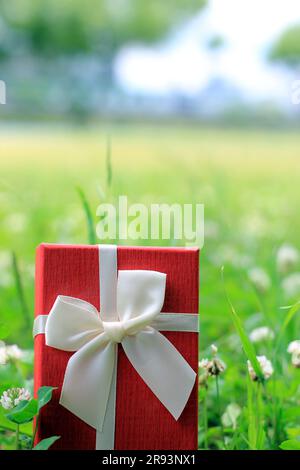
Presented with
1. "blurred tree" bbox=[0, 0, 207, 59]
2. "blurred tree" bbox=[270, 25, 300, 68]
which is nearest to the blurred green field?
"blurred tree" bbox=[0, 0, 207, 59]

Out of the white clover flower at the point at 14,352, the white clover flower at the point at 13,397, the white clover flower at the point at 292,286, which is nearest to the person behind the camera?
the white clover flower at the point at 13,397

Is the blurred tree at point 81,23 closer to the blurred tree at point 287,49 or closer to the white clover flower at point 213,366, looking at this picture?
the blurred tree at point 287,49

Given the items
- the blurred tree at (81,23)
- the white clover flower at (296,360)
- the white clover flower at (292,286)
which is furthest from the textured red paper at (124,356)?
the blurred tree at (81,23)

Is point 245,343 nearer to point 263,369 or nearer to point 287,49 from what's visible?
point 263,369

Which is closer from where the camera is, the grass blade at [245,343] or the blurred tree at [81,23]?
the grass blade at [245,343]

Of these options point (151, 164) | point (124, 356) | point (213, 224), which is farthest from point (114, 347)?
point (151, 164)

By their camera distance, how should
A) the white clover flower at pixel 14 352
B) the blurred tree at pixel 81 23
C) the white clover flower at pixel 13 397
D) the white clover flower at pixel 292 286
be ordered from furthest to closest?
the blurred tree at pixel 81 23
the white clover flower at pixel 292 286
the white clover flower at pixel 14 352
the white clover flower at pixel 13 397
